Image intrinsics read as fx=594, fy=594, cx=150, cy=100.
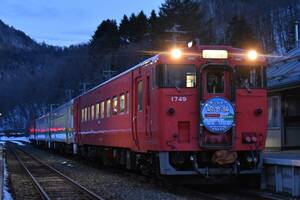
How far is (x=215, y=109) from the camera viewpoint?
13.6 metres

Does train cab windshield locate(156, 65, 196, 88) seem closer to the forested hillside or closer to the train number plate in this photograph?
the train number plate

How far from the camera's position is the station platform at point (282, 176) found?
12.8 m

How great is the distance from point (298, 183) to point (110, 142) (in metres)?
8.66

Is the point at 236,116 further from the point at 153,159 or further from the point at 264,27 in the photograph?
the point at 264,27

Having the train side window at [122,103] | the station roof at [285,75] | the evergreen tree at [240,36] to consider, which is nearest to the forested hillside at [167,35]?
the evergreen tree at [240,36]

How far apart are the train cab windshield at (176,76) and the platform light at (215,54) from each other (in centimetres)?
43

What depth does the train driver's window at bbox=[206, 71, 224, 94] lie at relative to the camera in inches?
545

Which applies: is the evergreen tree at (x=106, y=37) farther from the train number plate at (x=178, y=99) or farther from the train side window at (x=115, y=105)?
the train number plate at (x=178, y=99)

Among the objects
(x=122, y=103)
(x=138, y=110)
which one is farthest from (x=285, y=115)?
(x=138, y=110)

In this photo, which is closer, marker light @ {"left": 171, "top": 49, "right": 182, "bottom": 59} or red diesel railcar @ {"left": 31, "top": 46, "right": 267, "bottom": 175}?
red diesel railcar @ {"left": 31, "top": 46, "right": 267, "bottom": 175}

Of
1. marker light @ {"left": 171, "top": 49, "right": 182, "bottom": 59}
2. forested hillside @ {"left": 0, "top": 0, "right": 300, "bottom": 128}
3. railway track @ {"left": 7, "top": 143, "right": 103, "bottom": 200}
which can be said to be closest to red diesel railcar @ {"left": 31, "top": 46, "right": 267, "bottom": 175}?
marker light @ {"left": 171, "top": 49, "right": 182, "bottom": 59}

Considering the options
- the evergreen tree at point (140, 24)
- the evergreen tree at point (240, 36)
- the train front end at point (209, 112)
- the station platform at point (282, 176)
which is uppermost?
the evergreen tree at point (140, 24)

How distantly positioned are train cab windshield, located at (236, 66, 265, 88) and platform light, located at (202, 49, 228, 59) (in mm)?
465

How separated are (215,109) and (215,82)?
0.71m
